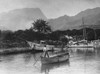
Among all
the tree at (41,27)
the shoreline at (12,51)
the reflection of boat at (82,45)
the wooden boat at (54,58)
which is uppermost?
the tree at (41,27)

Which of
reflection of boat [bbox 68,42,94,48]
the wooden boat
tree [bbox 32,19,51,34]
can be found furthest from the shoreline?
tree [bbox 32,19,51,34]

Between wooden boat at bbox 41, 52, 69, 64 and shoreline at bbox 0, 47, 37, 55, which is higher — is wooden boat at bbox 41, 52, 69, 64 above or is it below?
below

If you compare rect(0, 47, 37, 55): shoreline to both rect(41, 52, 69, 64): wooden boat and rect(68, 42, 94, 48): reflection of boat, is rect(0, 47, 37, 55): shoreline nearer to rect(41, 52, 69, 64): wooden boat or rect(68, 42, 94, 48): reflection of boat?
rect(68, 42, 94, 48): reflection of boat

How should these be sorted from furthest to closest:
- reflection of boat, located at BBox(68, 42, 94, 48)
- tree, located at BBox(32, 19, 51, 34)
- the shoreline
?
tree, located at BBox(32, 19, 51, 34), reflection of boat, located at BBox(68, 42, 94, 48), the shoreline

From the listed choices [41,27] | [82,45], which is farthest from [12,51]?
[41,27]

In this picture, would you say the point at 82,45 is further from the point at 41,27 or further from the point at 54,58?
the point at 54,58

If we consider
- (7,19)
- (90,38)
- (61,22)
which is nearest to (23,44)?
(90,38)

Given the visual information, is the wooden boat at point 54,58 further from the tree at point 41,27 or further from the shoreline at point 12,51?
the tree at point 41,27

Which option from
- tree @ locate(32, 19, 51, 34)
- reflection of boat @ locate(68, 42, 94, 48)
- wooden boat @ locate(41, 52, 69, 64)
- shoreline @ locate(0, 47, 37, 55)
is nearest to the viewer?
wooden boat @ locate(41, 52, 69, 64)

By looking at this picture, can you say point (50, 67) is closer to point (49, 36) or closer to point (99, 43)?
point (99, 43)

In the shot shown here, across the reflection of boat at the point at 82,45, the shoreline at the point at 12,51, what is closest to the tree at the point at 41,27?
the reflection of boat at the point at 82,45

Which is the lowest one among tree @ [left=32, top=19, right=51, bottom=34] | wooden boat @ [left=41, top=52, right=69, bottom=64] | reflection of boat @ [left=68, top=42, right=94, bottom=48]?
wooden boat @ [left=41, top=52, right=69, bottom=64]
